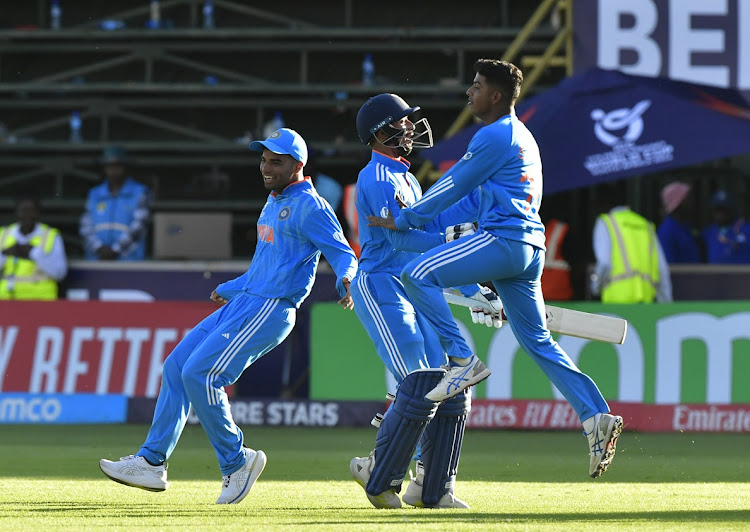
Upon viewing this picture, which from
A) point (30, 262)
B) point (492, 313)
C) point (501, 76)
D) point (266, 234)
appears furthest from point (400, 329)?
point (30, 262)

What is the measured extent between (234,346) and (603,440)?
6.83 ft

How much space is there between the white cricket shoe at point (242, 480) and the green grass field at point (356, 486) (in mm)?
103

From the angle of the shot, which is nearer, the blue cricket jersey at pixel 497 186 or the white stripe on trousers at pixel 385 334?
the blue cricket jersey at pixel 497 186

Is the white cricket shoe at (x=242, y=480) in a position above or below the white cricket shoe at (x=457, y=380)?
below

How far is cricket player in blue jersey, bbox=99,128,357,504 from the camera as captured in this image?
7.62 meters

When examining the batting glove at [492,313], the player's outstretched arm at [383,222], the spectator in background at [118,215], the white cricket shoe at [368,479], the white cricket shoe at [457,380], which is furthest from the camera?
the spectator in background at [118,215]

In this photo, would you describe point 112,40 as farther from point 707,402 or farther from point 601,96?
point 707,402

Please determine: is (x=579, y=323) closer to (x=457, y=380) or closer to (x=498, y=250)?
(x=498, y=250)

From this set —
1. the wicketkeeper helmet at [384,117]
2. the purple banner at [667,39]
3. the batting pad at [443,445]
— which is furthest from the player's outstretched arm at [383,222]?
the purple banner at [667,39]

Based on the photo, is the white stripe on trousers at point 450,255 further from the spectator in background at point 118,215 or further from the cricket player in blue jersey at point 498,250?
the spectator in background at point 118,215

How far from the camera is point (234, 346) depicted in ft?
25.1

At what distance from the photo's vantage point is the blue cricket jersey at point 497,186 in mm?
7242

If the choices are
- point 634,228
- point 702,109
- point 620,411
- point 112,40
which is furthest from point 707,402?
point 112,40

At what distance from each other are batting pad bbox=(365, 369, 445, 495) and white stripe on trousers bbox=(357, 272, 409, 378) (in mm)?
284
